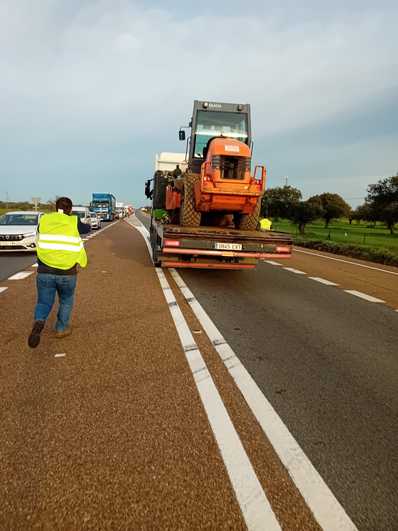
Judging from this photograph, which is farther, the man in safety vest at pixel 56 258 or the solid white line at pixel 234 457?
the man in safety vest at pixel 56 258

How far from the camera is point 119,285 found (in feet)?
26.7

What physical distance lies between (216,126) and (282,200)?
161 ft

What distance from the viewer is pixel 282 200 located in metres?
58.7

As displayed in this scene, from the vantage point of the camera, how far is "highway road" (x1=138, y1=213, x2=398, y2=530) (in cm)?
238

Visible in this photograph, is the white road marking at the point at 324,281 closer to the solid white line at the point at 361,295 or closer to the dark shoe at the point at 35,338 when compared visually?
the solid white line at the point at 361,295

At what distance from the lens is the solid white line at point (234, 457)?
2012mm

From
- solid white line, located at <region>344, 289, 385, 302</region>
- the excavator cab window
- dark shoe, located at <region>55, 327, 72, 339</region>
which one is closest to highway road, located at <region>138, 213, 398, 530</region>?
solid white line, located at <region>344, 289, 385, 302</region>

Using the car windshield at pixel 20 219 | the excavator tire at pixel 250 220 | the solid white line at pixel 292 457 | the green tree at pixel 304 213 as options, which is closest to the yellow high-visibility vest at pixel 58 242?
the solid white line at pixel 292 457

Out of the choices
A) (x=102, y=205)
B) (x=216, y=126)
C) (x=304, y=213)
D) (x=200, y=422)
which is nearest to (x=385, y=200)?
(x=304, y=213)

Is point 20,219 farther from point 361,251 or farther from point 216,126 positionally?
point 361,251

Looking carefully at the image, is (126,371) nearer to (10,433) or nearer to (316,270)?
(10,433)

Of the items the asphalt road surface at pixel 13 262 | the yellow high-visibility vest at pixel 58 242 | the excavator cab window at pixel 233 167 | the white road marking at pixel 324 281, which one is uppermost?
the excavator cab window at pixel 233 167

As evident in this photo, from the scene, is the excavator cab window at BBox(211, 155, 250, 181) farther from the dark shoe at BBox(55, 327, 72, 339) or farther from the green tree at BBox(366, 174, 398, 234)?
the green tree at BBox(366, 174, 398, 234)

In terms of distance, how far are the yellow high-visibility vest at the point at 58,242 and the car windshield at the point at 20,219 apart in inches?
415
